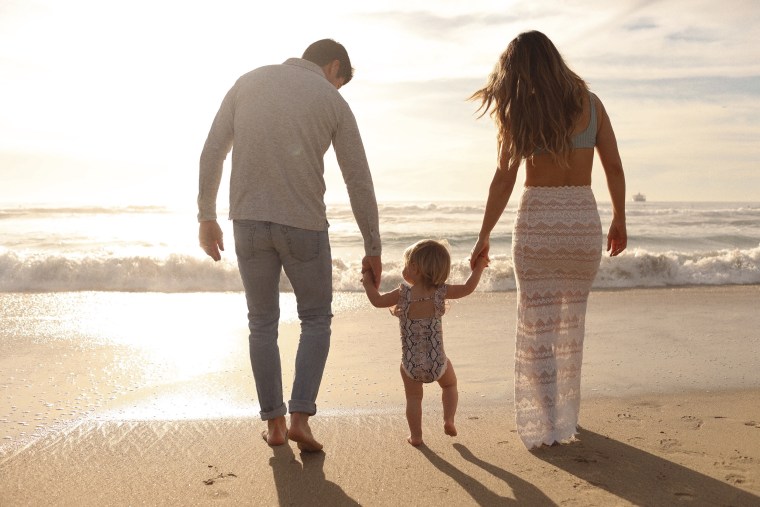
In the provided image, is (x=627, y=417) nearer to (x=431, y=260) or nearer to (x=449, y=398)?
(x=449, y=398)

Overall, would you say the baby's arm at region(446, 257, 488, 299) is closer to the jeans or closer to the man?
the man

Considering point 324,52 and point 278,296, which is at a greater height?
point 324,52

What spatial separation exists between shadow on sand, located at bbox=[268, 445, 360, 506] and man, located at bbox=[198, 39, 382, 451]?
8cm

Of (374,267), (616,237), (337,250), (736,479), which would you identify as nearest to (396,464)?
(374,267)

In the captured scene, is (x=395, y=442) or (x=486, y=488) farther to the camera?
(x=395, y=442)

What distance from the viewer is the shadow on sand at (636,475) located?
9.26 feet

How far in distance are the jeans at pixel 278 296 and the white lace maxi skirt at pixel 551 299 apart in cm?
93

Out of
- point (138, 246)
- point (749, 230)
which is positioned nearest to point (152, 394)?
point (138, 246)

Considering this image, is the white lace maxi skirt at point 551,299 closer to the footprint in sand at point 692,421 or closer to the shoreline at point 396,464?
the shoreline at point 396,464

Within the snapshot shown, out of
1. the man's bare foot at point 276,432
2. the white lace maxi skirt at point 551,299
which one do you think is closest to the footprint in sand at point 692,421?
the white lace maxi skirt at point 551,299

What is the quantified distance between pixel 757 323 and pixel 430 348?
16.1 feet

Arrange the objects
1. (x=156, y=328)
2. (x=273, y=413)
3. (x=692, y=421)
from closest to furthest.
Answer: (x=273, y=413), (x=692, y=421), (x=156, y=328)

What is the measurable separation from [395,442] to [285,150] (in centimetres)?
148

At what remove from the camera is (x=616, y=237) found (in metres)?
3.61
